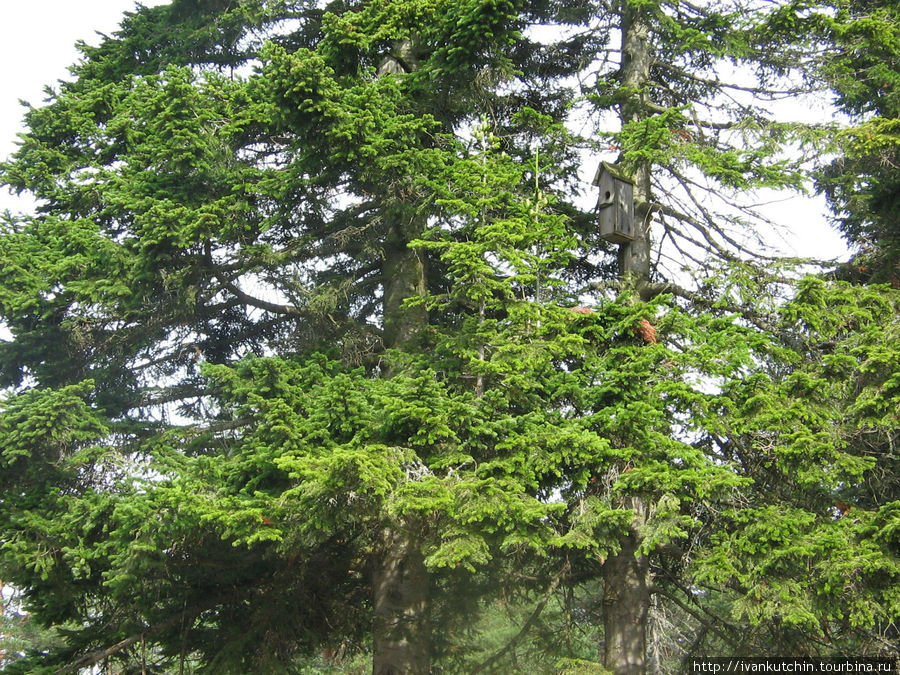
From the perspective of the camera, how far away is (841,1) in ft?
36.3

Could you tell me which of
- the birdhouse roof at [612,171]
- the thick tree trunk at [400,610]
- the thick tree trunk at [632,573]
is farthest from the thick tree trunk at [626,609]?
the birdhouse roof at [612,171]

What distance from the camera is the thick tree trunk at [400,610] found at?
30.4 ft

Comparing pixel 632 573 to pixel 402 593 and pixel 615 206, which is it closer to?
pixel 402 593

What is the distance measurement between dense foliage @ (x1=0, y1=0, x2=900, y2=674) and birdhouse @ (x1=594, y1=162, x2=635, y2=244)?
0.47 m

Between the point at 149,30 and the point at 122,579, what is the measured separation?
32.9ft

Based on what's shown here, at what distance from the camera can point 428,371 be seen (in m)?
8.04

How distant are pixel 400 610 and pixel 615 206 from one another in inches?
229

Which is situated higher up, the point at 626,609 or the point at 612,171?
the point at 612,171

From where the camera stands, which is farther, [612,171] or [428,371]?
[612,171]

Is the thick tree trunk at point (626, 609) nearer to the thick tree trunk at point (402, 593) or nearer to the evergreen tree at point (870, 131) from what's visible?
the thick tree trunk at point (402, 593)

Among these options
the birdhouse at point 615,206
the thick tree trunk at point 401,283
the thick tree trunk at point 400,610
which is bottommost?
the thick tree trunk at point 400,610

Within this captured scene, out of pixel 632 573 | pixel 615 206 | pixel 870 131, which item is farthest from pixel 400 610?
pixel 870 131

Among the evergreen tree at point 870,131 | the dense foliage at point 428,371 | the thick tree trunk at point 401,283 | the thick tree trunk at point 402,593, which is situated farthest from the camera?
the thick tree trunk at point 401,283

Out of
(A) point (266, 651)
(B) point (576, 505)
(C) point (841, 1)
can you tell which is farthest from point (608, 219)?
(A) point (266, 651)
